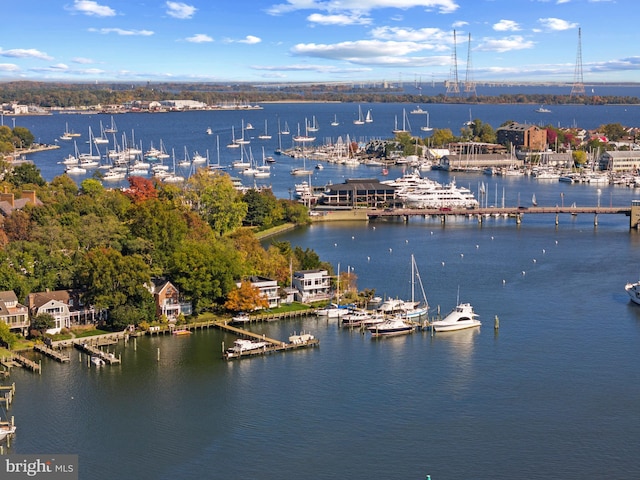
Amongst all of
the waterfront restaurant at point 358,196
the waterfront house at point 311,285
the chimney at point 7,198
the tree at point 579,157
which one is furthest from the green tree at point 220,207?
the tree at point 579,157

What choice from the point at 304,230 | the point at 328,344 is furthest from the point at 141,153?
the point at 328,344

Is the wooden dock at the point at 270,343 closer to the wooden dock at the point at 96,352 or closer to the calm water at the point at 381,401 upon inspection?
the calm water at the point at 381,401

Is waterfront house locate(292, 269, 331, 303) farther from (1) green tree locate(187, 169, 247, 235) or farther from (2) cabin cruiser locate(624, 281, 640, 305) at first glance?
(1) green tree locate(187, 169, 247, 235)

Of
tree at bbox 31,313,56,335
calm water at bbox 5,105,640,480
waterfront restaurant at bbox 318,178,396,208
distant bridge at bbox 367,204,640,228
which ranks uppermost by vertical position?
waterfront restaurant at bbox 318,178,396,208

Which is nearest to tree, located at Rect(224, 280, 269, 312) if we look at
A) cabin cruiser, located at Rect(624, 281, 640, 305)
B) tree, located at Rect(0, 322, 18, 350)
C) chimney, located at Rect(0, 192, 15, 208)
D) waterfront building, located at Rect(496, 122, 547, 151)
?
tree, located at Rect(0, 322, 18, 350)

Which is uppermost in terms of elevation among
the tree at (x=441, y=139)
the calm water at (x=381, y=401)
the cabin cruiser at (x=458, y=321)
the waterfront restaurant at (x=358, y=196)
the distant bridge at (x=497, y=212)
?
the tree at (x=441, y=139)

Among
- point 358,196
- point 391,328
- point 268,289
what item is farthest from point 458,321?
point 358,196
